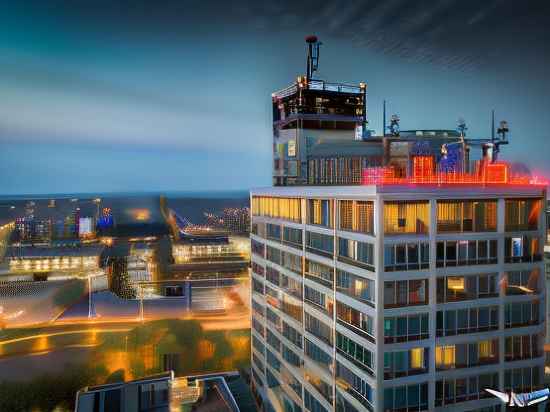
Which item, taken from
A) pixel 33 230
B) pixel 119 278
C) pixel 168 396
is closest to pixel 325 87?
pixel 168 396

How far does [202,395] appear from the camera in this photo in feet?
90.2

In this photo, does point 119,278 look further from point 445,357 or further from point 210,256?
point 445,357

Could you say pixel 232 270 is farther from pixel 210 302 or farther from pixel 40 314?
pixel 40 314

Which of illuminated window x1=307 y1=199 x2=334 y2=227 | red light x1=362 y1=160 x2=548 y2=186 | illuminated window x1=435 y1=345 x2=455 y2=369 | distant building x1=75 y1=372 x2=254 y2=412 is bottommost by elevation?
distant building x1=75 y1=372 x2=254 y2=412

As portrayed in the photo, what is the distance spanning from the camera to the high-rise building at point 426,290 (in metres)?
18.8

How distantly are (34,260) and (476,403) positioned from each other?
67093mm

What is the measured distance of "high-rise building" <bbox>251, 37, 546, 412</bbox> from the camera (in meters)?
18.8

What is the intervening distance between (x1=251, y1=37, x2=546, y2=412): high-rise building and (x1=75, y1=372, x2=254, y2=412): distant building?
5.48m

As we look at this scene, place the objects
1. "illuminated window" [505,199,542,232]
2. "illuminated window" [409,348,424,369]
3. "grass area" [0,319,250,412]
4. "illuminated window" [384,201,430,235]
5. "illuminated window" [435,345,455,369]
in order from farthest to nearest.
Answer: "grass area" [0,319,250,412], "illuminated window" [505,199,542,232], "illuminated window" [435,345,455,369], "illuminated window" [409,348,424,369], "illuminated window" [384,201,430,235]

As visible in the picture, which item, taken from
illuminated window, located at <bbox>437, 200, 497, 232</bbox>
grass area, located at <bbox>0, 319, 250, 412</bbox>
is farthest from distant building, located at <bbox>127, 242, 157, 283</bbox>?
illuminated window, located at <bbox>437, 200, 497, 232</bbox>

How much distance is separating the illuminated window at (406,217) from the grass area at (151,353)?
25914 millimetres

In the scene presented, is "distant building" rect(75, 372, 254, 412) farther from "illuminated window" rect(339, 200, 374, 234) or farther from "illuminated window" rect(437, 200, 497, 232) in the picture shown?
"illuminated window" rect(437, 200, 497, 232)

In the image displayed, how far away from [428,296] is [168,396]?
59.6ft

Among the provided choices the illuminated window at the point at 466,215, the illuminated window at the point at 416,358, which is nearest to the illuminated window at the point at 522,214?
the illuminated window at the point at 466,215
